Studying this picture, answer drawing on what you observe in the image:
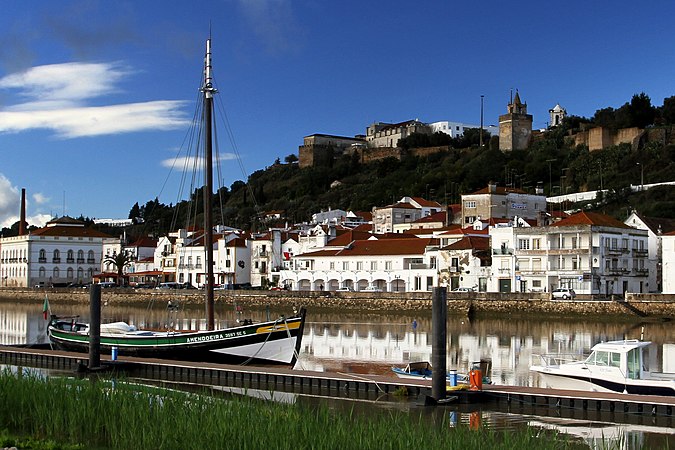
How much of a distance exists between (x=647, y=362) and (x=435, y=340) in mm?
14853

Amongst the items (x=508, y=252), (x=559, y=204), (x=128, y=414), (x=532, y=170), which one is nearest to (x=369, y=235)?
(x=508, y=252)

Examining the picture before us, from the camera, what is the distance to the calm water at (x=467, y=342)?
2105 cm

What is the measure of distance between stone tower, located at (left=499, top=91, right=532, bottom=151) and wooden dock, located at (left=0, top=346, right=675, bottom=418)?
114875mm

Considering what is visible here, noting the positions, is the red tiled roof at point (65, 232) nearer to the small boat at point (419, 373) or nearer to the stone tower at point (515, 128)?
the stone tower at point (515, 128)

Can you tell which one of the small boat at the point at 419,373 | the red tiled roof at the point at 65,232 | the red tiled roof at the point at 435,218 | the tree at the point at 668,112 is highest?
the tree at the point at 668,112

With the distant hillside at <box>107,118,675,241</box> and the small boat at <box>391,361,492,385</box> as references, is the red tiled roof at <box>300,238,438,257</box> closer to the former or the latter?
the distant hillside at <box>107,118,675,241</box>

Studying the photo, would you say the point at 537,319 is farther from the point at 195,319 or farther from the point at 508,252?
the point at 195,319

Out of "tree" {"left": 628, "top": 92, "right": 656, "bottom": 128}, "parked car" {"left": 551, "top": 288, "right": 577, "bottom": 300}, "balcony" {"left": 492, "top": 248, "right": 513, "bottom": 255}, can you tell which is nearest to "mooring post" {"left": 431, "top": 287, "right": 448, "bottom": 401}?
"parked car" {"left": 551, "top": 288, "right": 577, "bottom": 300}

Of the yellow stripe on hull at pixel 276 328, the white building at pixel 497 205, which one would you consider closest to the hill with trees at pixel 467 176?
the white building at pixel 497 205

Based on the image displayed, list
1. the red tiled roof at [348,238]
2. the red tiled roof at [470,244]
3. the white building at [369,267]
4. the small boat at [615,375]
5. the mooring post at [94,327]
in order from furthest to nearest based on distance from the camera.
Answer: the red tiled roof at [348,238] < the white building at [369,267] < the red tiled roof at [470,244] < the mooring post at [94,327] < the small boat at [615,375]

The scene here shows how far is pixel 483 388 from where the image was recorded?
23.8 meters

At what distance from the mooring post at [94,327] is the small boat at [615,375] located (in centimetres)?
1451

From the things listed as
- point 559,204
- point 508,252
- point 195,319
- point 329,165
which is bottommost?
point 195,319

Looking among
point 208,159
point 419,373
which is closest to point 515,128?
point 208,159
